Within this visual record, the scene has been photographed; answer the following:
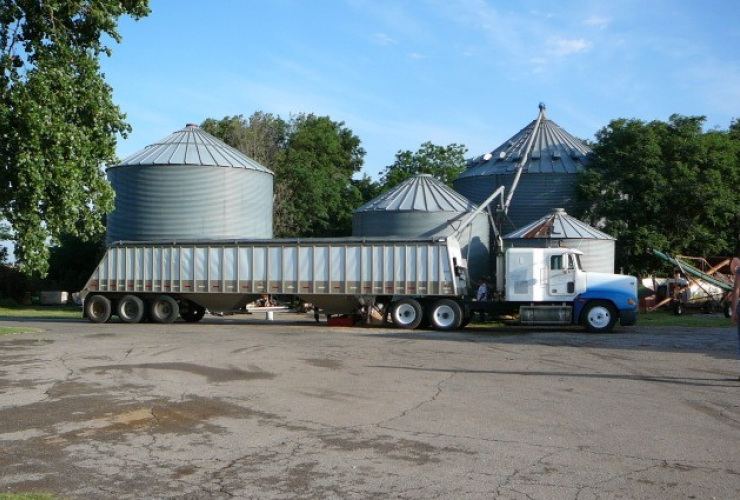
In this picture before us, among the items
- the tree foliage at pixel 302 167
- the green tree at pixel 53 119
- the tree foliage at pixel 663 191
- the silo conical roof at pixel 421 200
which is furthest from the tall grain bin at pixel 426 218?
the tree foliage at pixel 302 167

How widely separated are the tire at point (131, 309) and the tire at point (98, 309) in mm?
553

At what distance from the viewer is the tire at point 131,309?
→ 30984mm

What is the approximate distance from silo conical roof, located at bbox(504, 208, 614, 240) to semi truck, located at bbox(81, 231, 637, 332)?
879cm


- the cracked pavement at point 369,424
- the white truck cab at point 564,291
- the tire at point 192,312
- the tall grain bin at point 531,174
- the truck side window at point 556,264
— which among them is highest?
the tall grain bin at point 531,174

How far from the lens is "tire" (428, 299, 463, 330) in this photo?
27.7m

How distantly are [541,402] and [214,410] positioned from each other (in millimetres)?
4575

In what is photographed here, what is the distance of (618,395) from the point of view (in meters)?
12.1

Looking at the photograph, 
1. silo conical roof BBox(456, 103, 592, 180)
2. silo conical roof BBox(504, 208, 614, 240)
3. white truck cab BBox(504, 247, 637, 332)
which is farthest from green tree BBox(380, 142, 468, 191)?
white truck cab BBox(504, 247, 637, 332)

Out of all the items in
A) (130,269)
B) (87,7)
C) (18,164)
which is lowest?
(130,269)

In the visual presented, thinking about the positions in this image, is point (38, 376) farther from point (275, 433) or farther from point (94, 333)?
point (94, 333)

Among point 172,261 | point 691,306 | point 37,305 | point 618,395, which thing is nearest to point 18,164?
point 172,261

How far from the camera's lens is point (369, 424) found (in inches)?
389

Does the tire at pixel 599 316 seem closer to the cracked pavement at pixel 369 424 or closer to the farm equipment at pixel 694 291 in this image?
the cracked pavement at pixel 369 424

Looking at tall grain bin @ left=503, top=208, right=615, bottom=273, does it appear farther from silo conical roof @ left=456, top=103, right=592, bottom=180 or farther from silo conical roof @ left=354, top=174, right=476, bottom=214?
silo conical roof @ left=456, top=103, right=592, bottom=180
